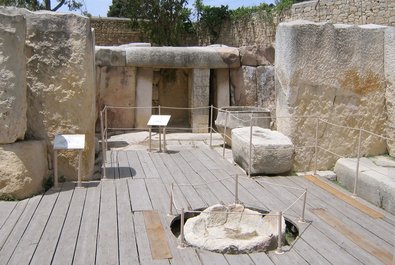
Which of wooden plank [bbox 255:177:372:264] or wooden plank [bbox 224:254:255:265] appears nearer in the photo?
wooden plank [bbox 224:254:255:265]

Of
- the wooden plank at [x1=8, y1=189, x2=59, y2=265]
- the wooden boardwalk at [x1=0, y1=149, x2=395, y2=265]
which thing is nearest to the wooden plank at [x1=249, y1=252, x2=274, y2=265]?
the wooden boardwalk at [x1=0, y1=149, x2=395, y2=265]

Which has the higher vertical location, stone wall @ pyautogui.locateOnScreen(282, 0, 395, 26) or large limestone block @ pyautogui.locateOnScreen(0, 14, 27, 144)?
stone wall @ pyautogui.locateOnScreen(282, 0, 395, 26)

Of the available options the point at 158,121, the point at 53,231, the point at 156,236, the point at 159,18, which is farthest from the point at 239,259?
the point at 159,18

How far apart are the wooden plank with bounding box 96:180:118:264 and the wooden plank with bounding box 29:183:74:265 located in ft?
1.30

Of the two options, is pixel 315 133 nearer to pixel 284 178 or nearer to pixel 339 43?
pixel 284 178

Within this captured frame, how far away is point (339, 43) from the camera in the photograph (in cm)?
679

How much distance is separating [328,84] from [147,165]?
313cm

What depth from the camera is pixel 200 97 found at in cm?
1055

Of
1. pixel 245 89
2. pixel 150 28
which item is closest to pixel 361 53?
pixel 245 89

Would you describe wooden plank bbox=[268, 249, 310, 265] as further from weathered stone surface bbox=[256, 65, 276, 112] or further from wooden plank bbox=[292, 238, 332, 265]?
weathered stone surface bbox=[256, 65, 276, 112]

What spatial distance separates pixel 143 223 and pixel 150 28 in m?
15.5

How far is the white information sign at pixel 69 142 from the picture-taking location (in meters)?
5.68

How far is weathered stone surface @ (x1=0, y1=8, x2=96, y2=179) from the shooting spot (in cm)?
586

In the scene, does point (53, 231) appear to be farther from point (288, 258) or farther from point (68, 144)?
point (288, 258)
